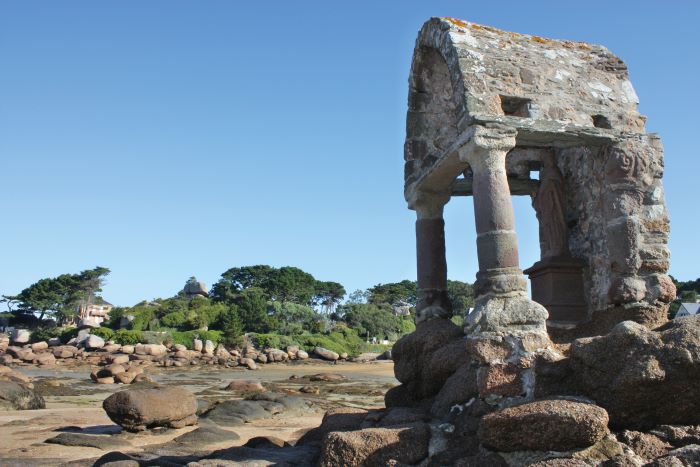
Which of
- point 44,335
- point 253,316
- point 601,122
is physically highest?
point 601,122

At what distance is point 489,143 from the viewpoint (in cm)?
642

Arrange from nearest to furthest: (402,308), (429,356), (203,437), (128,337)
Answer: (429,356) < (203,437) < (128,337) < (402,308)

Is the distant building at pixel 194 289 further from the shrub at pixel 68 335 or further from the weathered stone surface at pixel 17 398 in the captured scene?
the weathered stone surface at pixel 17 398

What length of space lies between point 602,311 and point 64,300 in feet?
190

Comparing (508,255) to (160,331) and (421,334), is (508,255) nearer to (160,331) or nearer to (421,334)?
(421,334)

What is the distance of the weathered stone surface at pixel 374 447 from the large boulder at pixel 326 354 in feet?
117

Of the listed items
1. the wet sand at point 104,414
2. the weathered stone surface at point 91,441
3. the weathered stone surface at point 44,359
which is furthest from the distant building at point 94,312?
the weathered stone surface at point 91,441

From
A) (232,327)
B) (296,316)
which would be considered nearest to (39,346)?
(232,327)

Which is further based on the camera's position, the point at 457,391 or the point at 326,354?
the point at 326,354

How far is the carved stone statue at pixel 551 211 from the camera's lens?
8148 millimetres

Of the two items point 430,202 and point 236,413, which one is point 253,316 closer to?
point 236,413

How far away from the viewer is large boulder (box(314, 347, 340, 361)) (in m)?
40.1

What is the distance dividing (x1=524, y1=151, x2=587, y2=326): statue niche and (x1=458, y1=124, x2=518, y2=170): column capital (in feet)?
6.99

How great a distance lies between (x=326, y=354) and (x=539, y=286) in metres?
33.0
